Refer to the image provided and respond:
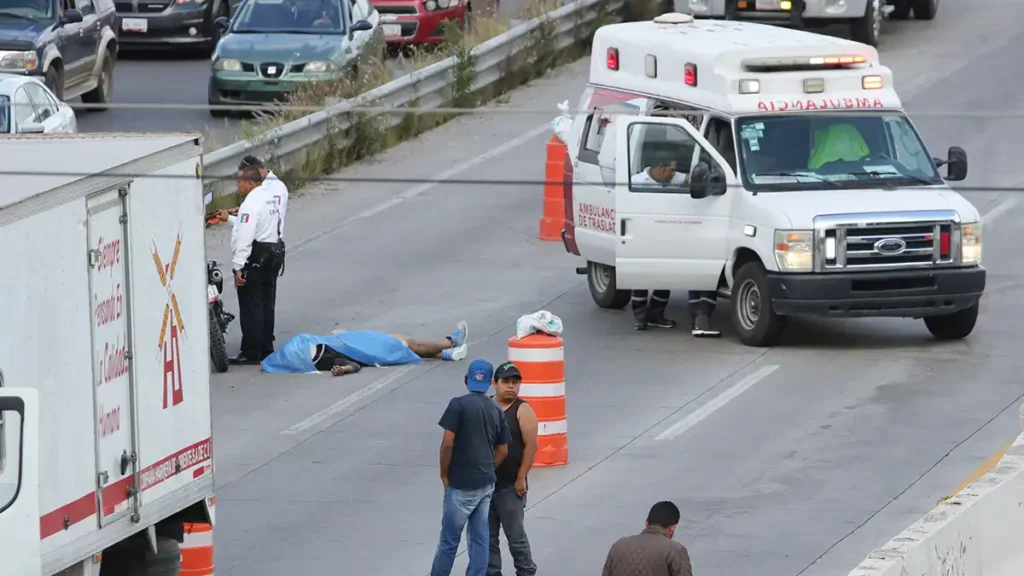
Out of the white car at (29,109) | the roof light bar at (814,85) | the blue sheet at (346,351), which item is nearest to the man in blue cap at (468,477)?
the blue sheet at (346,351)

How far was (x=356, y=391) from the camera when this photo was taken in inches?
671

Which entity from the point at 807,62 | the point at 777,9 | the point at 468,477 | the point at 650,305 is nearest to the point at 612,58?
the point at 807,62

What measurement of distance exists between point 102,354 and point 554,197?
1214 cm

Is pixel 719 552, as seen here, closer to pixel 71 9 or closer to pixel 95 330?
pixel 95 330

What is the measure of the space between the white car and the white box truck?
28.9 ft

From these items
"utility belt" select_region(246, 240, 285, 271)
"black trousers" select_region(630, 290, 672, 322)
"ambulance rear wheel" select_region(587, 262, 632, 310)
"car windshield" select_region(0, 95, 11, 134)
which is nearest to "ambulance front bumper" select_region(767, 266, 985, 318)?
"black trousers" select_region(630, 290, 672, 322)

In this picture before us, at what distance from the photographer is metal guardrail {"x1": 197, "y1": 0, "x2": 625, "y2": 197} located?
23.0 meters

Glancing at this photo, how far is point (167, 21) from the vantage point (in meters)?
31.7

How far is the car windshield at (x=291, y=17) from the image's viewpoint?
2717 centimetres

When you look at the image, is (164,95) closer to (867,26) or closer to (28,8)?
(28,8)

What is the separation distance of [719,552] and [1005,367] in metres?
5.36

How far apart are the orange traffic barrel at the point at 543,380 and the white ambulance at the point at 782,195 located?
3.13 m

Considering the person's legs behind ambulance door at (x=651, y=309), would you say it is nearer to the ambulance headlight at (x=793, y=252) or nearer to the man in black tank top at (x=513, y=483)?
the ambulance headlight at (x=793, y=252)

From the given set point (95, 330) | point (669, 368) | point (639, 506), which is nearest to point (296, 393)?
point (669, 368)
